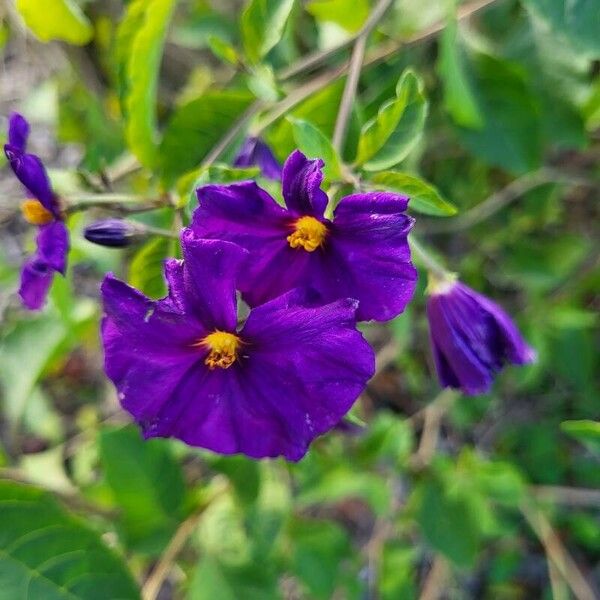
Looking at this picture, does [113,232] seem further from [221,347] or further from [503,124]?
[503,124]

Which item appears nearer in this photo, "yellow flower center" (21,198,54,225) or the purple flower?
the purple flower

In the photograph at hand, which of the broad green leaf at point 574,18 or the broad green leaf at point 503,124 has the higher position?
the broad green leaf at point 574,18

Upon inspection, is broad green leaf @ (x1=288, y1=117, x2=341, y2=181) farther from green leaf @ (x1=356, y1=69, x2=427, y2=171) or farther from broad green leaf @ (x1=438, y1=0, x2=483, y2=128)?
broad green leaf @ (x1=438, y1=0, x2=483, y2=128)

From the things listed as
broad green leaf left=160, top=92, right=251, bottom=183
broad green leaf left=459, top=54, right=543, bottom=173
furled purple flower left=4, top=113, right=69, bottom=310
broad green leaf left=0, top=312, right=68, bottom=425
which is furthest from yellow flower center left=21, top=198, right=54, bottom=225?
broad green leaf left=459, top=54, right=543, bottom=173

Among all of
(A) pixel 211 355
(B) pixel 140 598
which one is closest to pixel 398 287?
(A) pixel 211 355

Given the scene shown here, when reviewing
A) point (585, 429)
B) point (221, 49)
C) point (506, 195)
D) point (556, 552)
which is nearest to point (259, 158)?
point (221, 49)

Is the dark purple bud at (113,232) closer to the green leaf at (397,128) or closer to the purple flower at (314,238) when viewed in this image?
the purple flower at (314,238)

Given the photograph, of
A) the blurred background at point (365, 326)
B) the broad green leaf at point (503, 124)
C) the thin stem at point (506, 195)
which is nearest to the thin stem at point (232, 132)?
the blurred background at point (365, 326)

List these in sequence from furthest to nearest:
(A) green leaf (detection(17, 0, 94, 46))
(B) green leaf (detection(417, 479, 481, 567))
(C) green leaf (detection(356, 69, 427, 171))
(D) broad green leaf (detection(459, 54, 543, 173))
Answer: (B) green leaf (detection(417, 479, 481, 567)) → (D) broad green leaf (detection(459, 54, 543, 173)) → (A) green leaf (detection(17, 0, 94, 46)) → (C) green leaf (detection(356, 69, 427, 171))
